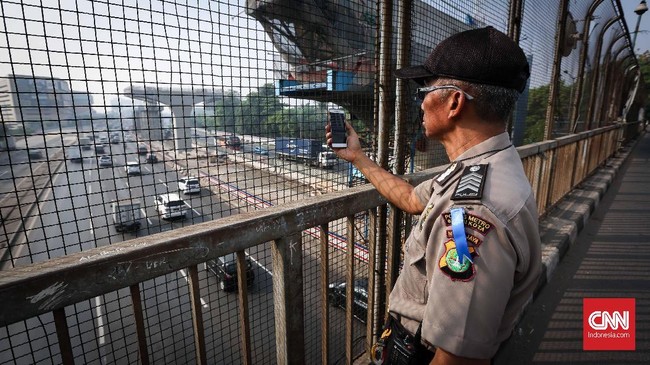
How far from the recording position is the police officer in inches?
41.1

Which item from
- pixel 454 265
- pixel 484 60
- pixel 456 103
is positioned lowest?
pixel 454 265

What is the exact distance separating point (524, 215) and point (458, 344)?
0.49 metres

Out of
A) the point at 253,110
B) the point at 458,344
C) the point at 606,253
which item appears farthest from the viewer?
the point at 606,253

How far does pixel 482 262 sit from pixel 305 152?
178cm

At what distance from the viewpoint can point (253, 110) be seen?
210 centimetres

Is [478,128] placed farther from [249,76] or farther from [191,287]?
[191,287]

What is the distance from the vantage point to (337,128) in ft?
6.78

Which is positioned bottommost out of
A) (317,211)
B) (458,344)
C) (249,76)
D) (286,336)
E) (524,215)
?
(286,336)

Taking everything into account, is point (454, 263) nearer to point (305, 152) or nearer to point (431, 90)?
point (431, 90)

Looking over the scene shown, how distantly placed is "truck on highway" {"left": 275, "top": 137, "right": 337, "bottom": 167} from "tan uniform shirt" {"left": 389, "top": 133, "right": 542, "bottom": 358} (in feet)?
4.37

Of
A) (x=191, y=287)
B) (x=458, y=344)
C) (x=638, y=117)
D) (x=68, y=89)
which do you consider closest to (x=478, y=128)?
(x=458, y=344)

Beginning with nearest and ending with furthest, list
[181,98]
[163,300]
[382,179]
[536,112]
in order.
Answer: [181,98], [382,179], [163,300], [536,112]

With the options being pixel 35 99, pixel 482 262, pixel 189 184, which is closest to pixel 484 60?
pixel 482 262

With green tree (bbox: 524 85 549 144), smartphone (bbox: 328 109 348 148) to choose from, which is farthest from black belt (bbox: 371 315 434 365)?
green tree (bbox: 524 85 549 144)
